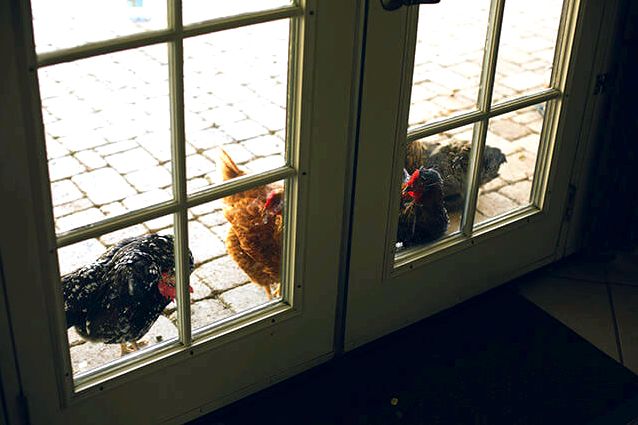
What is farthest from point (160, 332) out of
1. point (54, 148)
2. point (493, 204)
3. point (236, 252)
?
point (493, 204)

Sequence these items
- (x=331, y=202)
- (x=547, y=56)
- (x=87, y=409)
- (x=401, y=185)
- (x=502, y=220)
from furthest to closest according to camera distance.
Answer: (x=502, y=220) < (x=547, y=56) < (x=401, y=185) < (x=331, y=202) < (x=87, y=409)

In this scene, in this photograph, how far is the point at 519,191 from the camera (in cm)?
272

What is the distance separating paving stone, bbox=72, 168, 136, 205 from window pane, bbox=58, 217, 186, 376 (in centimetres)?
9

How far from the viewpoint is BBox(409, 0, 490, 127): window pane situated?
220 centimetres

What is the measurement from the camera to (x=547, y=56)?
8.22 feet

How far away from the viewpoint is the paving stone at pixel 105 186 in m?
1.85

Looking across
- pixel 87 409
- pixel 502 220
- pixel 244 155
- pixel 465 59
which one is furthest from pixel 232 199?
pixel 502 220

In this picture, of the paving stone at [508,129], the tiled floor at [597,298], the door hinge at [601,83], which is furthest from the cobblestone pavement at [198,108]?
the tiled floor at [597,298]

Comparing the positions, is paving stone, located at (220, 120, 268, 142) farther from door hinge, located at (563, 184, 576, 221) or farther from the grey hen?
door hinge, located at (563, 184, 576, 221)

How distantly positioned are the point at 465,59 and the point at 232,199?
2.42ft

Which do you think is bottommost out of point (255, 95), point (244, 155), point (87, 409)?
point (87, 409)

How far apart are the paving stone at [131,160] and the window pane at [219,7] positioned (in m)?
0.31

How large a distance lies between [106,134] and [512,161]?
1337 mm

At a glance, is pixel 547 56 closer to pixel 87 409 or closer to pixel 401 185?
pixel 401 185
